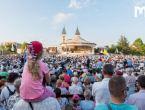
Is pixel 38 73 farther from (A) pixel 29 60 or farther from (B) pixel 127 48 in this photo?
(B) pixel 127 48

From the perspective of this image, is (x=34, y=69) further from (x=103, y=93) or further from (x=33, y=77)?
(x=103, y=93)

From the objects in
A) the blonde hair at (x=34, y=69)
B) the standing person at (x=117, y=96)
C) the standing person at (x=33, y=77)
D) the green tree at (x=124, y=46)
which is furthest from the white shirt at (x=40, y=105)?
the green tree at (x=124, y=46)

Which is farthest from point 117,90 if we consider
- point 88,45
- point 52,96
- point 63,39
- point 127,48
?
point 63,39

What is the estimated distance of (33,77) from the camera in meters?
1.91

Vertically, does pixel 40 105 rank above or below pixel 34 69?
below

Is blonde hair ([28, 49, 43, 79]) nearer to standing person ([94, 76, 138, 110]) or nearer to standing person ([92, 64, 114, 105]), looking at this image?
standing person ([94, 76, 138, 110])

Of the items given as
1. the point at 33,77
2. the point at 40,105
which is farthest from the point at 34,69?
the point at 40,105

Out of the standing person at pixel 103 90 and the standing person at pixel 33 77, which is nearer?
the standing person at pixel 33 77

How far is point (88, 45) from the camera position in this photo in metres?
67.2

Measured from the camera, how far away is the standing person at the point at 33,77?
192cm

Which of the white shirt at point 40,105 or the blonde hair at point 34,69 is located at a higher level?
the blonde hair at point 34,69

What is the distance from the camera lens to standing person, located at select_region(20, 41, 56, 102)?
1.92 m

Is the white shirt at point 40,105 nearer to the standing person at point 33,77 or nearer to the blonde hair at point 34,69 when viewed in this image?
the standing person at point 33,77

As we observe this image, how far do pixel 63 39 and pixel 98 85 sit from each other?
82.4m
